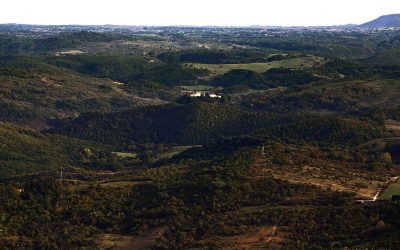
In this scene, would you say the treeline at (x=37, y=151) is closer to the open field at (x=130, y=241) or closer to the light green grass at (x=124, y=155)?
the light green grass at (x=124, y=155)

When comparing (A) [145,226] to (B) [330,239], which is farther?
(A) [145,226]

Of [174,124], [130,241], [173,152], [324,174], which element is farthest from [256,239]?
[174,124]

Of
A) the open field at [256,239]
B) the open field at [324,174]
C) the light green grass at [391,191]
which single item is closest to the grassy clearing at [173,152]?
the open field at [324,174]

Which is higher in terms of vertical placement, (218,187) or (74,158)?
(218,187)

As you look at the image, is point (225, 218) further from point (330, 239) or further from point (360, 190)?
point (360, 190)

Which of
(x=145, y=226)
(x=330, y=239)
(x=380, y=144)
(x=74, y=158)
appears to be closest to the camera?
(x=330, y=239)

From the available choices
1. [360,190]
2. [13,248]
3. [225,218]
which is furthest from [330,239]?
[13,248]

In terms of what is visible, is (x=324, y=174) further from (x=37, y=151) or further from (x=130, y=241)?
(x=37, y=151)

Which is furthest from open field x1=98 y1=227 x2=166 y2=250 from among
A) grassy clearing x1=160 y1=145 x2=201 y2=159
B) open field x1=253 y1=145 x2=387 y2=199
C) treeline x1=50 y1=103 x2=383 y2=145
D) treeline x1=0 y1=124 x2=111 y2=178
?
treeline x1=50 y1=103 x2=383 y2=145
